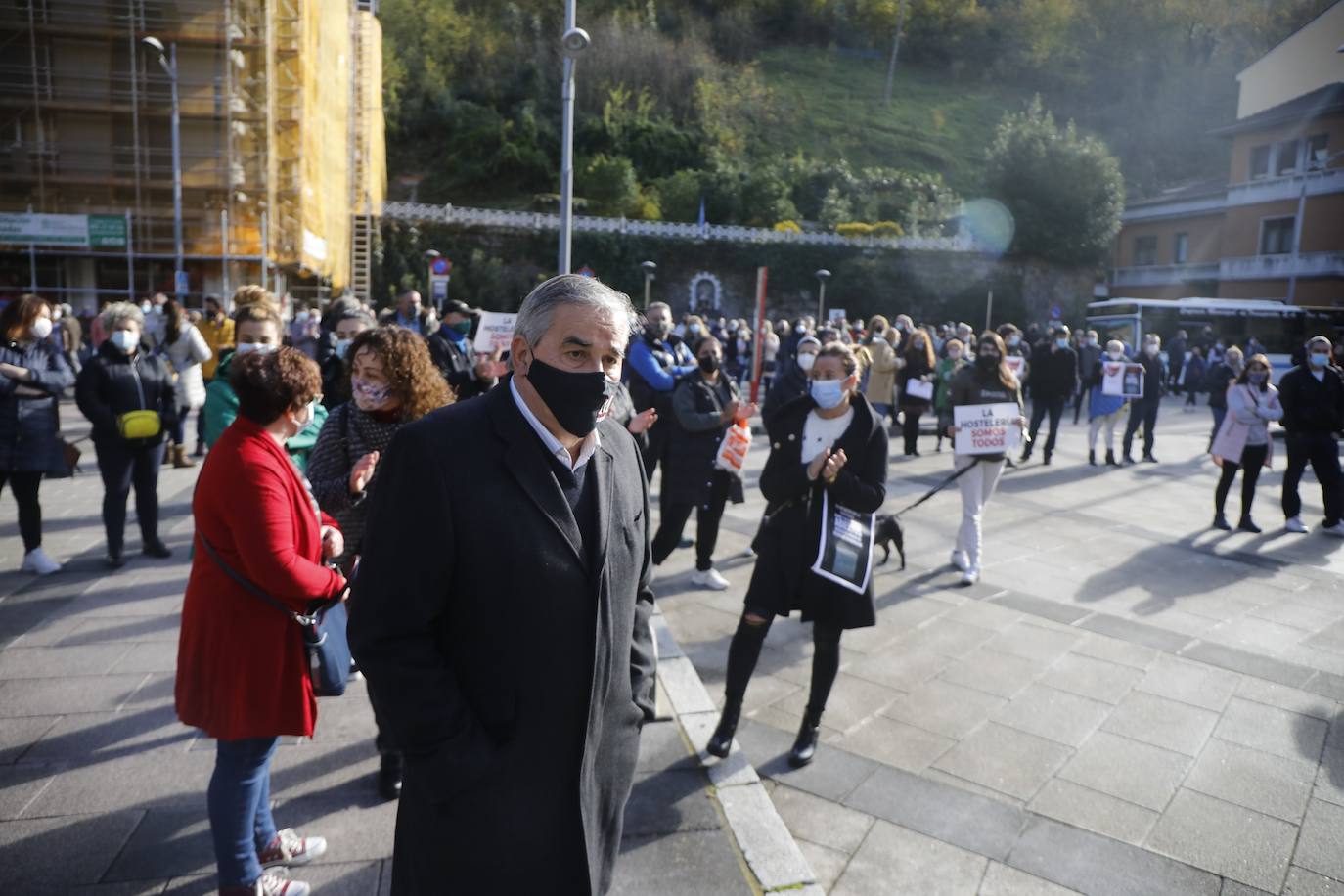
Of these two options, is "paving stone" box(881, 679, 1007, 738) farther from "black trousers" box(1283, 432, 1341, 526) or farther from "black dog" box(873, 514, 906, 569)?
"black trousers" box(1283, 432, 1341, 526)

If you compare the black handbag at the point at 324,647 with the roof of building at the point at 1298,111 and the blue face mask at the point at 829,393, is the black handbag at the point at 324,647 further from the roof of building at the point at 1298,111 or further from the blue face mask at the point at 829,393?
the roof of building at the point at 1298,111

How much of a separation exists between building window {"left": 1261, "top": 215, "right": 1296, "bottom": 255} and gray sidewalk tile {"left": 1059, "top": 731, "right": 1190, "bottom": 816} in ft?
130

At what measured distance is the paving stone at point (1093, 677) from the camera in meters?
4.79

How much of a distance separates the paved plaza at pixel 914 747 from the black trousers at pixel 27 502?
0.92 feet

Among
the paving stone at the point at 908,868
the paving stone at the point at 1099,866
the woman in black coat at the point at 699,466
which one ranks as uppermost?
the woman in black coat at the point at 699,466

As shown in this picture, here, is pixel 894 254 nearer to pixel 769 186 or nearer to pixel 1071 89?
pixel 769 186

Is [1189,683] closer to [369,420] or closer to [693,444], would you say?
[693,444]

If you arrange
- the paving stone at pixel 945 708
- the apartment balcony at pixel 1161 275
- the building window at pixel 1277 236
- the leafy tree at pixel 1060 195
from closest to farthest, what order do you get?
the paving stone at pixel 945 708, the building window at pixel 1277 236, the apartment balcony at pixel 1161 275, the leafy tree at pixel 1060 195

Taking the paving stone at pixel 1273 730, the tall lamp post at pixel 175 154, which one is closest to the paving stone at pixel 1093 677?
the paving stone at pixel 1273 730

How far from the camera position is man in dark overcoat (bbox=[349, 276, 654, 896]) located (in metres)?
1.82

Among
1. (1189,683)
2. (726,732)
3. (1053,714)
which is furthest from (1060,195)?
(726,732)

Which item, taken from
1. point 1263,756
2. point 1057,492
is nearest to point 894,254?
point 1057,492

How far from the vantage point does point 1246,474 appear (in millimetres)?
8977

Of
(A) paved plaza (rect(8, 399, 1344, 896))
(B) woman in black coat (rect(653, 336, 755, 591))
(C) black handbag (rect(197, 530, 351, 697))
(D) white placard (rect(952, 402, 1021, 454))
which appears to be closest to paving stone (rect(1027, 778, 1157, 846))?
(A) paved plaza (rect(8, 399, 1344, 896))
